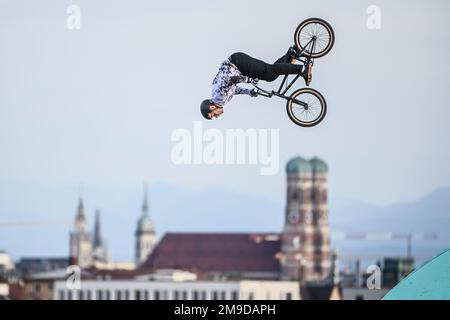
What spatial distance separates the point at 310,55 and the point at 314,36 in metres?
0.51

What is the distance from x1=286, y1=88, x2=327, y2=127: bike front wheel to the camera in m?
51.8

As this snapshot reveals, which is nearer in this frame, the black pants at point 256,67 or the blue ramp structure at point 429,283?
the black pants at point 256,67

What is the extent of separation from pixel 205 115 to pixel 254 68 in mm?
1882

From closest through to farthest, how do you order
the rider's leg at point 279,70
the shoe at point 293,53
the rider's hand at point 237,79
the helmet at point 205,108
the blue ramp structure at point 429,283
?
the rider's leg at point 279,70 < the rider's hand at point 237,79 < the helmet at point 205,108 < the shoe at point 293,53 < the blue ramp structure at point 429,283

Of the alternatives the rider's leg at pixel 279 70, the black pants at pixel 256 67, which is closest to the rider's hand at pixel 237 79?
the black pants at pixel 256 67

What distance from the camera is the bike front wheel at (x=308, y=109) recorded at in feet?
170

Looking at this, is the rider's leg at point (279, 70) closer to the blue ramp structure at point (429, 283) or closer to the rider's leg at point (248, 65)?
the rider's leg at point (248, 65)

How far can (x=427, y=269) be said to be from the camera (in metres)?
55.2

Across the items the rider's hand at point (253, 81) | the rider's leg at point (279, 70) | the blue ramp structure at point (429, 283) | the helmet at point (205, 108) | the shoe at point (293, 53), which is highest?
the shoe at point (293, 53)

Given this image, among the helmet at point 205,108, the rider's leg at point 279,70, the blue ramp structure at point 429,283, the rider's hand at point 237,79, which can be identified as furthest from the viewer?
the blue ramp structure at point 429,283

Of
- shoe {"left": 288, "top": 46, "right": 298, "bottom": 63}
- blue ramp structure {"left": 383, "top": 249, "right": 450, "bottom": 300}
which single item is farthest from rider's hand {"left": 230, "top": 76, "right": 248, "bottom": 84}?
blue ramp structure {"left": 383, "top": 249, "right": 450, "bottom": 300}

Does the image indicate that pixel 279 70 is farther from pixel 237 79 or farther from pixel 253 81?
pixel 237 79
